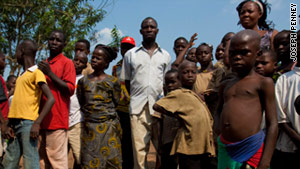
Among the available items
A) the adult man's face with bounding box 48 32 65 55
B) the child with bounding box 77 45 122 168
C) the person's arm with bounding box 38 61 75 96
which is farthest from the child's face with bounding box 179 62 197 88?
the adult man's face with bounding box 48 32 65 55

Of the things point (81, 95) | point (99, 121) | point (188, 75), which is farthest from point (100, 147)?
point (188, 75)

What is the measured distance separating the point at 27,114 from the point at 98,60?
1.14 meters

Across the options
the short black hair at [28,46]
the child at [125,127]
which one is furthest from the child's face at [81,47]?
the short black hair at [28,46]

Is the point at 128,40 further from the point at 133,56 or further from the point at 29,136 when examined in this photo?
the point at 29,136

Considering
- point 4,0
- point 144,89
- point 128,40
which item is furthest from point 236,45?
point 4,0

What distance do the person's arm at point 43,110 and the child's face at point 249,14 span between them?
2386mm

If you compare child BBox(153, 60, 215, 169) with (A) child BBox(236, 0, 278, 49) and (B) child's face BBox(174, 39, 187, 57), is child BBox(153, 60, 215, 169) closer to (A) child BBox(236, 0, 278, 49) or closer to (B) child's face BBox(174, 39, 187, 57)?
(A) child BBox(236, 0, 278, 49)

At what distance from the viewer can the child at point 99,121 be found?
3.80 metres

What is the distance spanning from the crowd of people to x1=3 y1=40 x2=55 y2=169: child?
1cm

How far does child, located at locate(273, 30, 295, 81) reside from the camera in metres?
3.34

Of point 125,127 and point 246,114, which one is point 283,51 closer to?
point 246,114

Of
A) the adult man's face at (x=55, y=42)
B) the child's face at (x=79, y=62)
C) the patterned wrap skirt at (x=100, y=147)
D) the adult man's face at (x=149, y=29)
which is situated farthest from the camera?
the child's face at (x=79, y=62)

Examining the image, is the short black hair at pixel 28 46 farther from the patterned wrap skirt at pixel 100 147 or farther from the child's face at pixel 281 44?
the child's face at pixel 281 44

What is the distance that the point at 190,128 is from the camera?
3.59m
